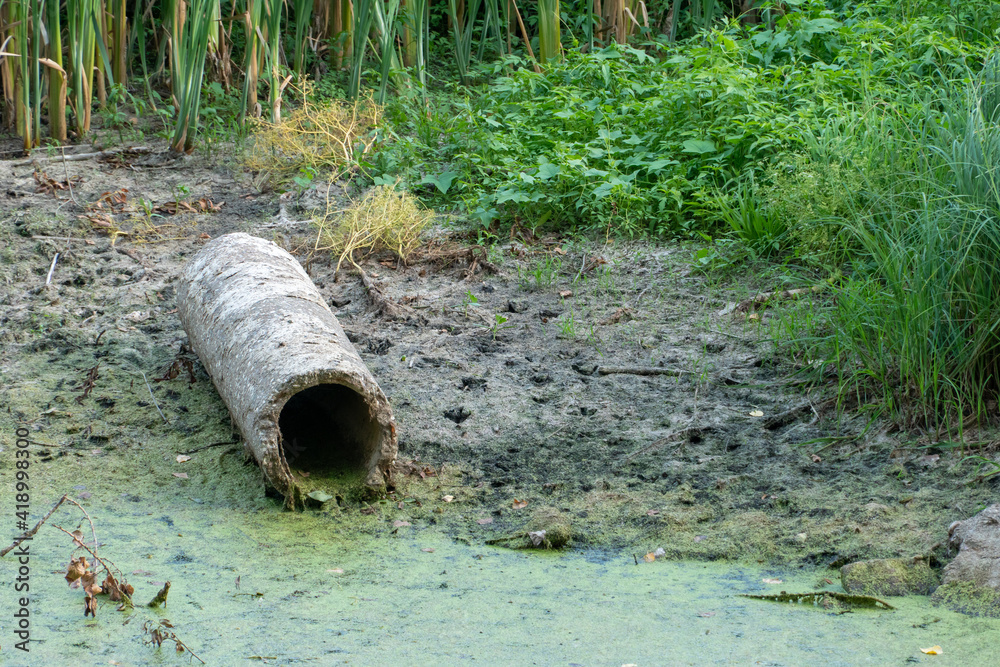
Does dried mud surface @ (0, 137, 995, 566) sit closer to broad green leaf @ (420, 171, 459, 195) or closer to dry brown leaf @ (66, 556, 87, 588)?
broad green leaf @ (420, 171, 459, 195)

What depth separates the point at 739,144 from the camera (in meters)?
5.52

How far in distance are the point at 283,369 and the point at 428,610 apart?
1.12 meters

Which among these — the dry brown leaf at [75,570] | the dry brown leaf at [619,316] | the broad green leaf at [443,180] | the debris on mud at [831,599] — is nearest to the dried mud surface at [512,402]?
the dry brown leaf at [619,316]

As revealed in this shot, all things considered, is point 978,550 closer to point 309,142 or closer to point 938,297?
point 938,297

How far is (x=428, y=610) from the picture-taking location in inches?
108

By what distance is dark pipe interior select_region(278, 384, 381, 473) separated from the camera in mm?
3709

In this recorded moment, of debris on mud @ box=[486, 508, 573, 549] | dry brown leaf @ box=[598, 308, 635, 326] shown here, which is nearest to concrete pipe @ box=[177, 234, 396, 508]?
debris on mud @ box=[486, 508, 573, 549]

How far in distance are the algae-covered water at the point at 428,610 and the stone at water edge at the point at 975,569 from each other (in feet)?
0.21

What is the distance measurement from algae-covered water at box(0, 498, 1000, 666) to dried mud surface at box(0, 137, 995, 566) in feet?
0.65

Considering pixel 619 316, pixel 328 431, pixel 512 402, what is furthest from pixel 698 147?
pixel 328 431

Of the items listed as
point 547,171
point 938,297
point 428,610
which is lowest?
point 428,610

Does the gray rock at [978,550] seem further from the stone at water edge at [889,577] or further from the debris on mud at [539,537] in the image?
the debris on mud at [539,537]

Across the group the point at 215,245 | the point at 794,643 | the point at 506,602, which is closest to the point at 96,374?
the point at 215,245

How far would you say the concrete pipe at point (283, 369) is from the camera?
3418mm
